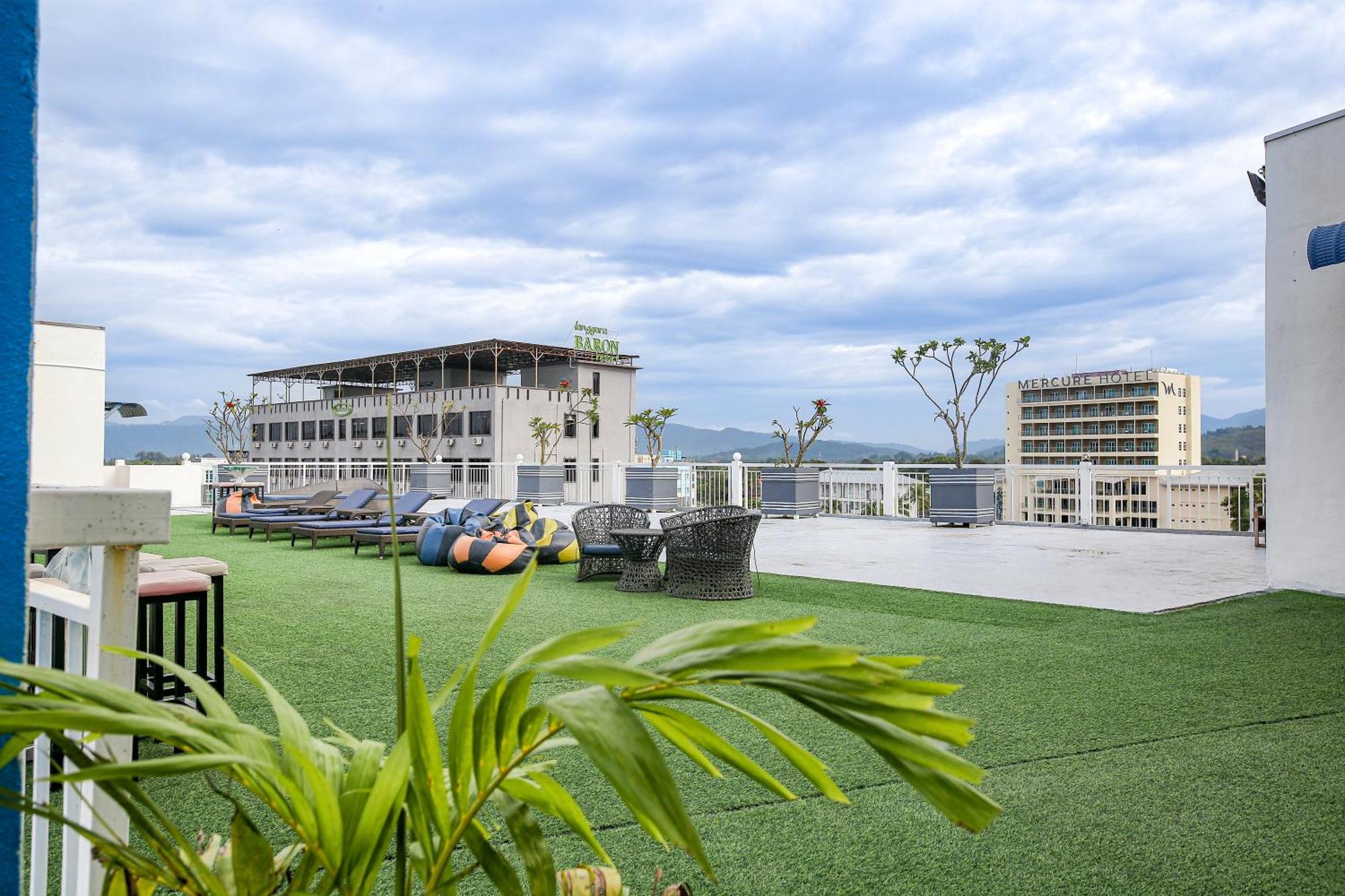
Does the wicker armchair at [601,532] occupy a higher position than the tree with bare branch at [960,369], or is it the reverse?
the tree with bare branch at [960,369]

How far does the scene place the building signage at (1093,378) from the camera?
9306 centimetres

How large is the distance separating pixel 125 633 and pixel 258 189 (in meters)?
22.5

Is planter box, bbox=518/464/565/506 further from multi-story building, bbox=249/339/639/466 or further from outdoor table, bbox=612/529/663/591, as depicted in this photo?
multi-story building, bbox=249/339/639/466

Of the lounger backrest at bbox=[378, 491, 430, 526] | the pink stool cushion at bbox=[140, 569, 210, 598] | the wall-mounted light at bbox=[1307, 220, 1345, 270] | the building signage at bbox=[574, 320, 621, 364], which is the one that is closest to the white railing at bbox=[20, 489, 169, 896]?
the pink stool cushion at bbox=[140, 569, 210, 598]

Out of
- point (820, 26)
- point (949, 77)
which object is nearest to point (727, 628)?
point (820, 26)

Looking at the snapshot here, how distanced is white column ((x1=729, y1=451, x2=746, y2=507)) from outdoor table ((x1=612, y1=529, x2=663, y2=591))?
8.18 meters

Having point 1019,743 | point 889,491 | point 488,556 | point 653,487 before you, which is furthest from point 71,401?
point 889,491

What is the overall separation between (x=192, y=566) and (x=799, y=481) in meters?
11.2

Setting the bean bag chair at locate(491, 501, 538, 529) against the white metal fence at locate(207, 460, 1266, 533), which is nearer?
the bean bag chair at locate(491, 501, 538, 529)

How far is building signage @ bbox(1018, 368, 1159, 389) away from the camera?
93062 millimetres

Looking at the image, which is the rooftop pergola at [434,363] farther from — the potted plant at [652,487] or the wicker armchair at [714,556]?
the wicker armchair at [714,556]

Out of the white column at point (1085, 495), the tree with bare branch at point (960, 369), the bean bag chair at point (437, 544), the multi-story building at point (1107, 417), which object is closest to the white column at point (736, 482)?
the tree with bare branch at point (960, 369)

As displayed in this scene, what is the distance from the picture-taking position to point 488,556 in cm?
751

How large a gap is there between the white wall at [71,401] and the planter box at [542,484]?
32.5 ft
